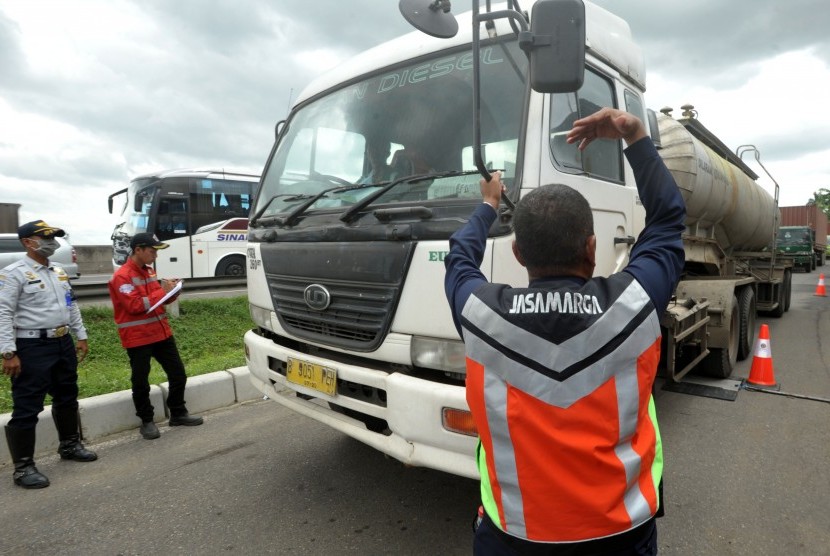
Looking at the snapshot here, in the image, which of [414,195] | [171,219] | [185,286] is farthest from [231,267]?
[414,195]

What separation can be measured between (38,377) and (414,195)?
2721mm

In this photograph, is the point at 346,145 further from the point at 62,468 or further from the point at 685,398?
the point at 685,398

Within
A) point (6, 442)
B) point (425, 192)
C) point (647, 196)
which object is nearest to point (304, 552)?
point (425, 192)

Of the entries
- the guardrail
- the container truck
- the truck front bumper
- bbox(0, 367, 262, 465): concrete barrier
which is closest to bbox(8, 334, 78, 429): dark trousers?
bbox(0, 367, 262, 465): concrete barrier

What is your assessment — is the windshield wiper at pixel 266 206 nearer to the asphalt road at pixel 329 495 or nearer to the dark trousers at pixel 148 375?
the dark trousers at pixel 148 375

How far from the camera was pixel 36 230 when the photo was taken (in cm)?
346

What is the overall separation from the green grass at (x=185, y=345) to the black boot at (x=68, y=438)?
748 millimetres

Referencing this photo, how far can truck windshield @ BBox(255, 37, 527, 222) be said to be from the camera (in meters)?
2.51

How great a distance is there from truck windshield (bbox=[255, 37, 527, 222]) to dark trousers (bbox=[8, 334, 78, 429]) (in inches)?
Result: 64.4

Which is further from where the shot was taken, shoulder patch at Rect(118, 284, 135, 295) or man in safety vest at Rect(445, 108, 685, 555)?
shoulder patch at Rect(118, 284, 135, 295)

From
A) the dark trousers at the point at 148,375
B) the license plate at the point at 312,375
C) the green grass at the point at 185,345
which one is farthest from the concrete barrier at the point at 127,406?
the license plate at the point at 312,375

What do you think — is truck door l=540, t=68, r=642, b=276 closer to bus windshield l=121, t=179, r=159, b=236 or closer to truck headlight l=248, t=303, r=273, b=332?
truck headlight l=248, t=303, r=273, b=332

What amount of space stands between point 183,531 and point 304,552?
698 millimetres

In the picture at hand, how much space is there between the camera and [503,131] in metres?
2.51
